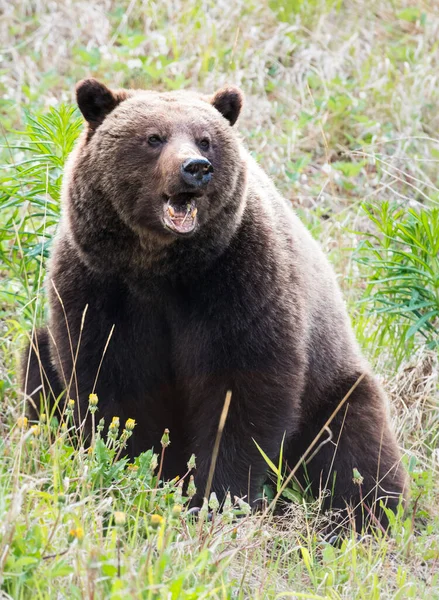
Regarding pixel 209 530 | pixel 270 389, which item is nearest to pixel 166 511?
pixel 209 530

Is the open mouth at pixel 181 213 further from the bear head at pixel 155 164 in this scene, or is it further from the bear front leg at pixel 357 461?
the bear front leg at pixel 357 461

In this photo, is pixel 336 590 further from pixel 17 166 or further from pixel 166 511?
pixel 17 166

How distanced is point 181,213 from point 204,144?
40cm

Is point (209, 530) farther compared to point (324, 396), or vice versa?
point (324, 396)

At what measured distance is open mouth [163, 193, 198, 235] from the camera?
4.72 metres

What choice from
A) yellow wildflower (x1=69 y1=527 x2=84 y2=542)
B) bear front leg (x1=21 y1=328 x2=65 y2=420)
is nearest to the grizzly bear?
bear front leg (x1=21 y1=328 x2=65 y2=420)

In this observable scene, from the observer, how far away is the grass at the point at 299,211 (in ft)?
11.9

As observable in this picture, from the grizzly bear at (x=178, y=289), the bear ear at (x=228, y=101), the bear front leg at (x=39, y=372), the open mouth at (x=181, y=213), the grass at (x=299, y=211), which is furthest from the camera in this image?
the bear front leg at (x=39, y=372)

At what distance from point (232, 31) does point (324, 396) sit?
5.31 meters

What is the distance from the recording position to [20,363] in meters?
5.90

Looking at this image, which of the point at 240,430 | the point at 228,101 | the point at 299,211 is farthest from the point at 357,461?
the point at 299,211

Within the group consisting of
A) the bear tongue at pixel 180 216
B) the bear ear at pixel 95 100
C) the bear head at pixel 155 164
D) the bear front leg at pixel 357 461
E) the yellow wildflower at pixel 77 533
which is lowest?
the bear front leg at pixel 357 461

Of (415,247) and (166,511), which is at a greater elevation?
(415,247)

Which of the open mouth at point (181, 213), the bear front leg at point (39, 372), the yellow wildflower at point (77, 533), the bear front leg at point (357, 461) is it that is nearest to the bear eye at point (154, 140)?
the open mouth at point (181, 213)
